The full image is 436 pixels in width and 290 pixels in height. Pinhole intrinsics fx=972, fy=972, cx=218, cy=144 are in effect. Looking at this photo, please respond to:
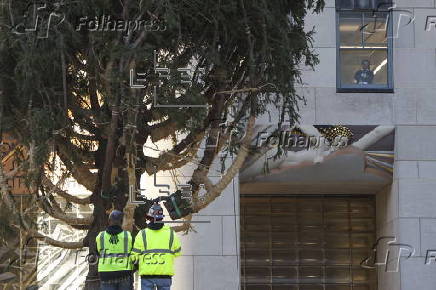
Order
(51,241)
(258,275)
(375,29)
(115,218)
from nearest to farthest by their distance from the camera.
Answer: (115,218), (51,241), (375,29), (258,275)

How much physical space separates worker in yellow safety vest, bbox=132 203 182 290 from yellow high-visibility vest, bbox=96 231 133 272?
0.10 metres

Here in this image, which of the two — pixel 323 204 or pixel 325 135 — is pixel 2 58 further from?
pixel 323 204

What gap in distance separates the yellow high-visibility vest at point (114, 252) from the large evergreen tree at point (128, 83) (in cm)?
74

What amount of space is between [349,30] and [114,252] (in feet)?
26.3

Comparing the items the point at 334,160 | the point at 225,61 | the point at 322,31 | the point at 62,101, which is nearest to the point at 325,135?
the point at 334,160

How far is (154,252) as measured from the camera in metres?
11.2

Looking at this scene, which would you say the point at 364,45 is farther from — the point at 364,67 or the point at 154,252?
the point at 154,252

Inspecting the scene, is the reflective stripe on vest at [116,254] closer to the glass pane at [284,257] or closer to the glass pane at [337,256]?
the glass pane at [284,257]

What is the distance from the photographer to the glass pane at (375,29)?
691 inches

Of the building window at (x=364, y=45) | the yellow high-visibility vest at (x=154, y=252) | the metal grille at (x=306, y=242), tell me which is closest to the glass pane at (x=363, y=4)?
the building window at (x=364, y=45)

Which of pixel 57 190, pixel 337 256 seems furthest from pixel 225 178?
pixel 337 256

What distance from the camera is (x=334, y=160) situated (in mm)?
17328

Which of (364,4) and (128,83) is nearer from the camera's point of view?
(128,83)

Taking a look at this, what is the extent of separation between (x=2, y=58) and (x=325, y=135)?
7.38 meters
